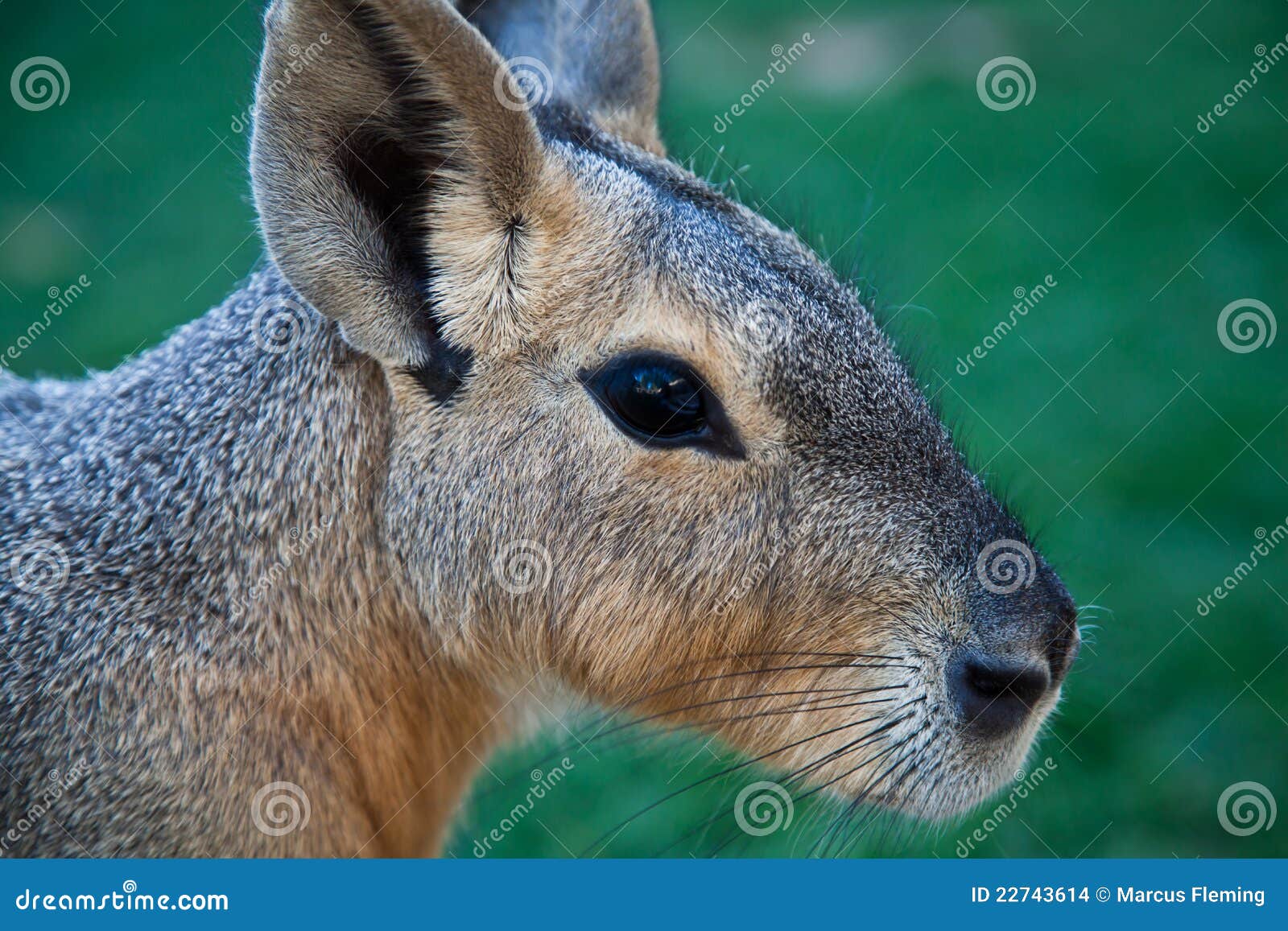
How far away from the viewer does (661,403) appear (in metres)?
2.75

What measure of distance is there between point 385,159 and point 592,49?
4.14 feet

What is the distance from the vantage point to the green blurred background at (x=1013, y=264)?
4.99 metres

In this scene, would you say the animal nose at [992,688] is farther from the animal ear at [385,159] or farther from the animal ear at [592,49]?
the animal ear at [592,49]

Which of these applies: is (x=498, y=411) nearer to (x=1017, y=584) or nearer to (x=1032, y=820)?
(x=1017, y=584)

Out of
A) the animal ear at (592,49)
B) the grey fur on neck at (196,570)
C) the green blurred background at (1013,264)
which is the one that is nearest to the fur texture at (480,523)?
the grey fur on neck at (196,570)

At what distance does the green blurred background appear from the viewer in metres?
4.99

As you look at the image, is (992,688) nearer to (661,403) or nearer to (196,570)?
(661,403)

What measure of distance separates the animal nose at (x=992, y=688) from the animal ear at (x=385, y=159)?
1.38 m

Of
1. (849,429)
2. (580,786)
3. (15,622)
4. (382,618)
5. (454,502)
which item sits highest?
(849,429)

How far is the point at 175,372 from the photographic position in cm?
316

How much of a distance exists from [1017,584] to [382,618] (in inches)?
61.9

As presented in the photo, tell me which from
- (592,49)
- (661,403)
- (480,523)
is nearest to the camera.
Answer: (661,403)

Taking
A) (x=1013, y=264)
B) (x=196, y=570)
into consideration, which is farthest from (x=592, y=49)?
(x=1013, y=264)

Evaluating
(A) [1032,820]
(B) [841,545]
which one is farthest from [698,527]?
(A) [1032,820]
